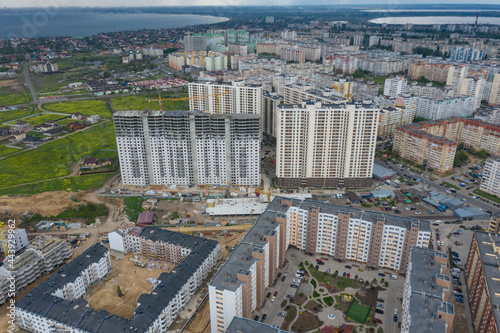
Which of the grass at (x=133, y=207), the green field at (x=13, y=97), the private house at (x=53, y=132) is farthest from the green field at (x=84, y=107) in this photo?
the grass at (x=133, y=207)

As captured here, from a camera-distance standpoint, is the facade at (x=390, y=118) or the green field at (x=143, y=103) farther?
the green field at (x=143, y=103)

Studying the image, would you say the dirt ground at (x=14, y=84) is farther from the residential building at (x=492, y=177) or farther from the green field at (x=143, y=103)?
the residential building at (x=492, y=177)

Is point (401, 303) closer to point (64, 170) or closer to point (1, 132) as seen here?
point (64, 170)

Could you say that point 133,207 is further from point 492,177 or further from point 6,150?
point 492,177

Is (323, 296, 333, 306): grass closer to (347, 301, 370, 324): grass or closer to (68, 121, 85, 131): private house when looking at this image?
(347, 301, 370, 324): grass

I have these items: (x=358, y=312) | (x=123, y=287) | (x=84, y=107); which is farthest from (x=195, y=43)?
(x=358, y=312)
